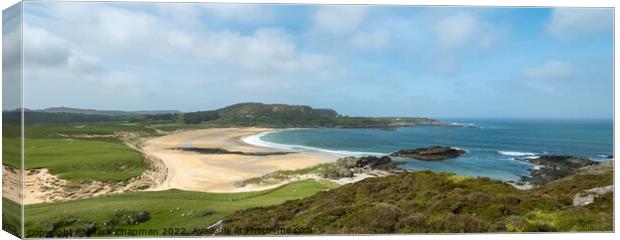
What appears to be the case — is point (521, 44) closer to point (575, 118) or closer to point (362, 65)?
point (575, 118)

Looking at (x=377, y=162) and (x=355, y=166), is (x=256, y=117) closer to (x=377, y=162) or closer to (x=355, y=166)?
(x=355, y=166)

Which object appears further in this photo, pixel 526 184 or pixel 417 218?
pixel 526 184

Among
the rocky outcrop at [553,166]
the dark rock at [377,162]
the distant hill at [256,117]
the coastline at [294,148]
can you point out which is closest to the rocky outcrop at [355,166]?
the dark rock at [377,162]

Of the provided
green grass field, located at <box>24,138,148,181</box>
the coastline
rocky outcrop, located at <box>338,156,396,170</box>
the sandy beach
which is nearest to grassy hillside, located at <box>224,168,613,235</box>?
rocky outcrop, located at <box>338,156,396,170</box>

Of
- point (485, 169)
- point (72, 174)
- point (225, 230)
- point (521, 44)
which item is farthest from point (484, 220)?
point (72, 174)

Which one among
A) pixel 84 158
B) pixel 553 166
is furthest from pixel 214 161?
pixel 553 166

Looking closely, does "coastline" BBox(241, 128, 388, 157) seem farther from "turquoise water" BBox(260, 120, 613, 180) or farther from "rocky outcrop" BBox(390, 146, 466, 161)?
"rocky outcrop" BBox(390, 146, 466, 161)
